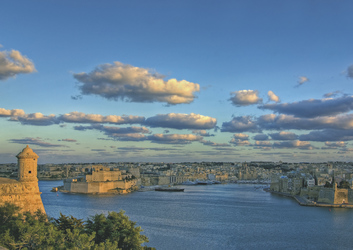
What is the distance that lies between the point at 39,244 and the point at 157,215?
50.2 ft

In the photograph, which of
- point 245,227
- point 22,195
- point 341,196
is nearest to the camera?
point 22,195

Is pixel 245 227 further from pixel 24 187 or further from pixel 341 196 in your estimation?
pixel 341 196

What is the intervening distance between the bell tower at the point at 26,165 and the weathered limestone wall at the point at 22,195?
0.17 m

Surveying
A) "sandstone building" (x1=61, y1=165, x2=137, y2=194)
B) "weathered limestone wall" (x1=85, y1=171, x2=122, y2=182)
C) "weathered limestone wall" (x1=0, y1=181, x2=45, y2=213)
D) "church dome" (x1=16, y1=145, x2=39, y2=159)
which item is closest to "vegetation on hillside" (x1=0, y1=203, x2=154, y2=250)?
"weathered limestone wall" (x1=0, y1=181, x2=45, y2=213)

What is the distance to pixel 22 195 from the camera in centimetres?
955

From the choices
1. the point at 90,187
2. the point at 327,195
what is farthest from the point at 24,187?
the point at 90,187

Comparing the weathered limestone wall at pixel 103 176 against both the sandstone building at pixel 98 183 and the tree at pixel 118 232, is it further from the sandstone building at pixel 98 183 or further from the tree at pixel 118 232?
the tree at pixel 118 232

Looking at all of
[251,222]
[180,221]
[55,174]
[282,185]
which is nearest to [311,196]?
[282,185]

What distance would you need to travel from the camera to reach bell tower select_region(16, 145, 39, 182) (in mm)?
9766

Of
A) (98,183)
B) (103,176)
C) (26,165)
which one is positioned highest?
(26,165)

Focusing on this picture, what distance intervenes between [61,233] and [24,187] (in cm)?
234

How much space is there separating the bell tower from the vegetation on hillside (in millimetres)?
917

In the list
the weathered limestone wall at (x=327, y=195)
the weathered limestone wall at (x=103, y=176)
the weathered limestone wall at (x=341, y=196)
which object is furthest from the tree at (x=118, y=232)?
the weathered limestone wall at (x=103, y=176)

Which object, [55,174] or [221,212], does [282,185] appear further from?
[55,174]
